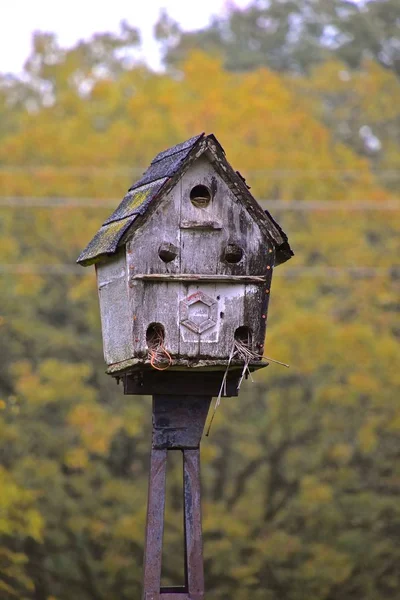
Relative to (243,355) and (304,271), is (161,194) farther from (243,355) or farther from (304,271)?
(304,271)

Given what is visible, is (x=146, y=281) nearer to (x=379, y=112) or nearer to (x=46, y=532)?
(x=46, y=532)

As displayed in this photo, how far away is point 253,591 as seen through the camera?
16.3 metres

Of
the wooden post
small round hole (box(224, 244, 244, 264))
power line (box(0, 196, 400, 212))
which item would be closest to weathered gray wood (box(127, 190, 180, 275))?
small round hole (box(224, 244, 244, 264))

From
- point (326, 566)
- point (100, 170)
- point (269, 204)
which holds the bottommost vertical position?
point (326, 566)

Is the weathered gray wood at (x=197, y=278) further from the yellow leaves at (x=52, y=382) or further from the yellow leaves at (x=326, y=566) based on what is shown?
the yellow leaves at (x=326, y=566)

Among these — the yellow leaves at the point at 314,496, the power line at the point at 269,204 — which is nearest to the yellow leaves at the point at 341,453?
the yellow leaves at the point at 314,496

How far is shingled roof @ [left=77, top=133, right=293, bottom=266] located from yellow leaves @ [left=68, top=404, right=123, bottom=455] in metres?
10.4

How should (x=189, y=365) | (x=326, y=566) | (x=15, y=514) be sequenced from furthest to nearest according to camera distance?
1. (x=326, y=566)
2. (x=15, y=514)
3. (x=189, y=365)

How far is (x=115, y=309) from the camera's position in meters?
6.39

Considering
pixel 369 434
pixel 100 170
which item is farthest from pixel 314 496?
pixel 100 170

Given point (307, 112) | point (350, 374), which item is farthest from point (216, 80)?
point (350, 374)

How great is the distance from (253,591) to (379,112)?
9.74 meters

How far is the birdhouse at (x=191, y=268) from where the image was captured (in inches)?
240

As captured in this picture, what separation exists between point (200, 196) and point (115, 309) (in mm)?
790
